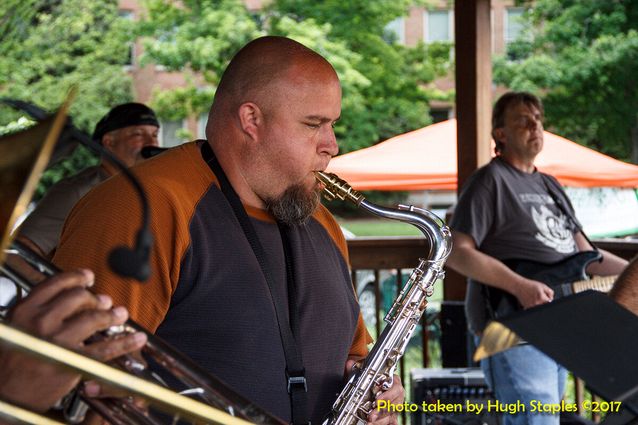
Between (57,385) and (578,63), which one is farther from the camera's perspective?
(578,63)

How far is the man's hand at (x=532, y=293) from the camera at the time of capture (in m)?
3.97

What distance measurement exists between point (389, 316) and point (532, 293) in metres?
1.45

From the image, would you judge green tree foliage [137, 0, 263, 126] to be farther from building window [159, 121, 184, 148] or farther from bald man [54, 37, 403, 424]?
bald man [54, 37, 403, 424]

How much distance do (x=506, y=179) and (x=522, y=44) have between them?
1962cm

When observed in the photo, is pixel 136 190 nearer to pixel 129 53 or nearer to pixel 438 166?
pixel 438 166

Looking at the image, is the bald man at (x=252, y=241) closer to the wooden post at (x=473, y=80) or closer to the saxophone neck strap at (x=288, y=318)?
the saxophone neck strap at (x=288, y=318)

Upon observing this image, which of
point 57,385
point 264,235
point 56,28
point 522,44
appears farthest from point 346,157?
point 56,28

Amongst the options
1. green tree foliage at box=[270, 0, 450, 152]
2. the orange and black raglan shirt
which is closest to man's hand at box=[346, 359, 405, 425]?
the orange and black raglan shirt

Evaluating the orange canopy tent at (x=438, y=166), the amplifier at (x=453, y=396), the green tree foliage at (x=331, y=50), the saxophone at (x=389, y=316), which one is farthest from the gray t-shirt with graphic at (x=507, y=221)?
the green tree foliage at (x=331, y=50)

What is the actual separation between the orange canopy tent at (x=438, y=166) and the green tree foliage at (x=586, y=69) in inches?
487

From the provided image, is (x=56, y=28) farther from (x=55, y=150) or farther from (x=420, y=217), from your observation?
(x=55, y=150)

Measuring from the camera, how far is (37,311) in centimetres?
119

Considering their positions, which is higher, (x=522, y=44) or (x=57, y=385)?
(x=522, y=44)

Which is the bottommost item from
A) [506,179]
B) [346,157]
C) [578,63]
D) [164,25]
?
[506,179]
